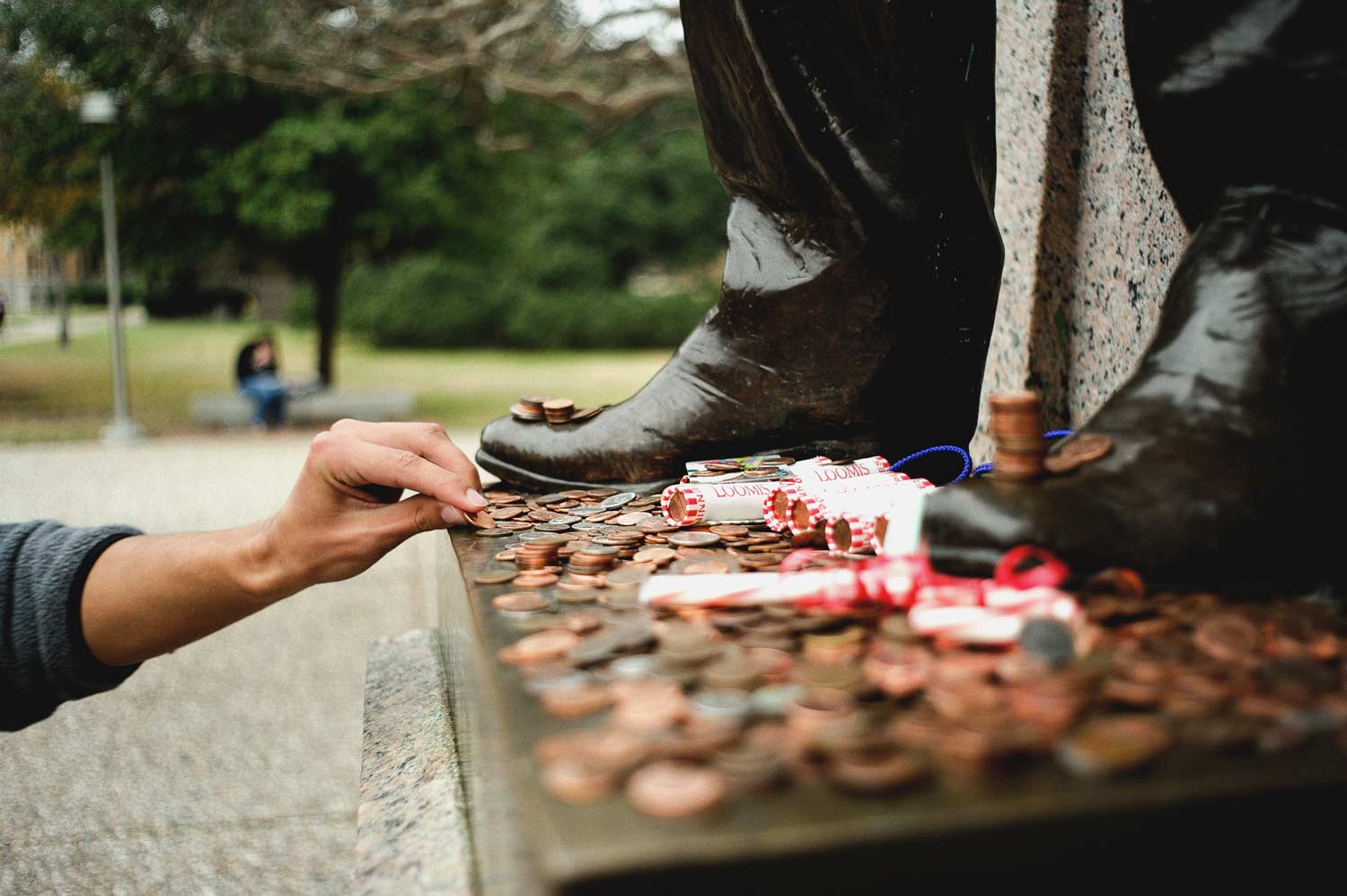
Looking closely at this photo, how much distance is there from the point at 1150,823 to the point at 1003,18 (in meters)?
1.83

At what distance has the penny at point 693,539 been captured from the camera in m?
1.16

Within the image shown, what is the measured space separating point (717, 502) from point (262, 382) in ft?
36.2

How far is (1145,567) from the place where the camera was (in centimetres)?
84

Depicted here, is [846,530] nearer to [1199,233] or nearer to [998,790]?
[1199,233]

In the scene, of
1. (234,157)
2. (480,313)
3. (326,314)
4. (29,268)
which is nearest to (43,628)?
(234,157)

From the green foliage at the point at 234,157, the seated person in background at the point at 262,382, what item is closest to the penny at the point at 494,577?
the seated person in background at the point at 262,382

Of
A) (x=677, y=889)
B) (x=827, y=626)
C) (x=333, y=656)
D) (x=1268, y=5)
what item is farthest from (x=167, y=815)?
(x=1268, y=5)

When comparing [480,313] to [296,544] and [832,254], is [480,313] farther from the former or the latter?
[296,544]

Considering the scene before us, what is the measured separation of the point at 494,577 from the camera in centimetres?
101

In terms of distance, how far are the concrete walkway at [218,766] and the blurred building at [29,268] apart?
2.41 meters

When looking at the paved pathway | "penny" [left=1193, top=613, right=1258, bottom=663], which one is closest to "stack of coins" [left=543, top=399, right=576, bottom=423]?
"penny" [left=1193, top=613, right=1258, bottom=663]

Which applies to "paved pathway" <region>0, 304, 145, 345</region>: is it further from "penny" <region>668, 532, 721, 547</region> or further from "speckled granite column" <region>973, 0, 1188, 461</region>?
"penny" <region>668, 532, 721, 547</region>

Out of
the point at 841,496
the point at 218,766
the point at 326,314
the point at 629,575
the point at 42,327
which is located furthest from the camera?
the point at 42,327

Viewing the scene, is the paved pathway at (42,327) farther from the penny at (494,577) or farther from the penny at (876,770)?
the penny at (876,770)
